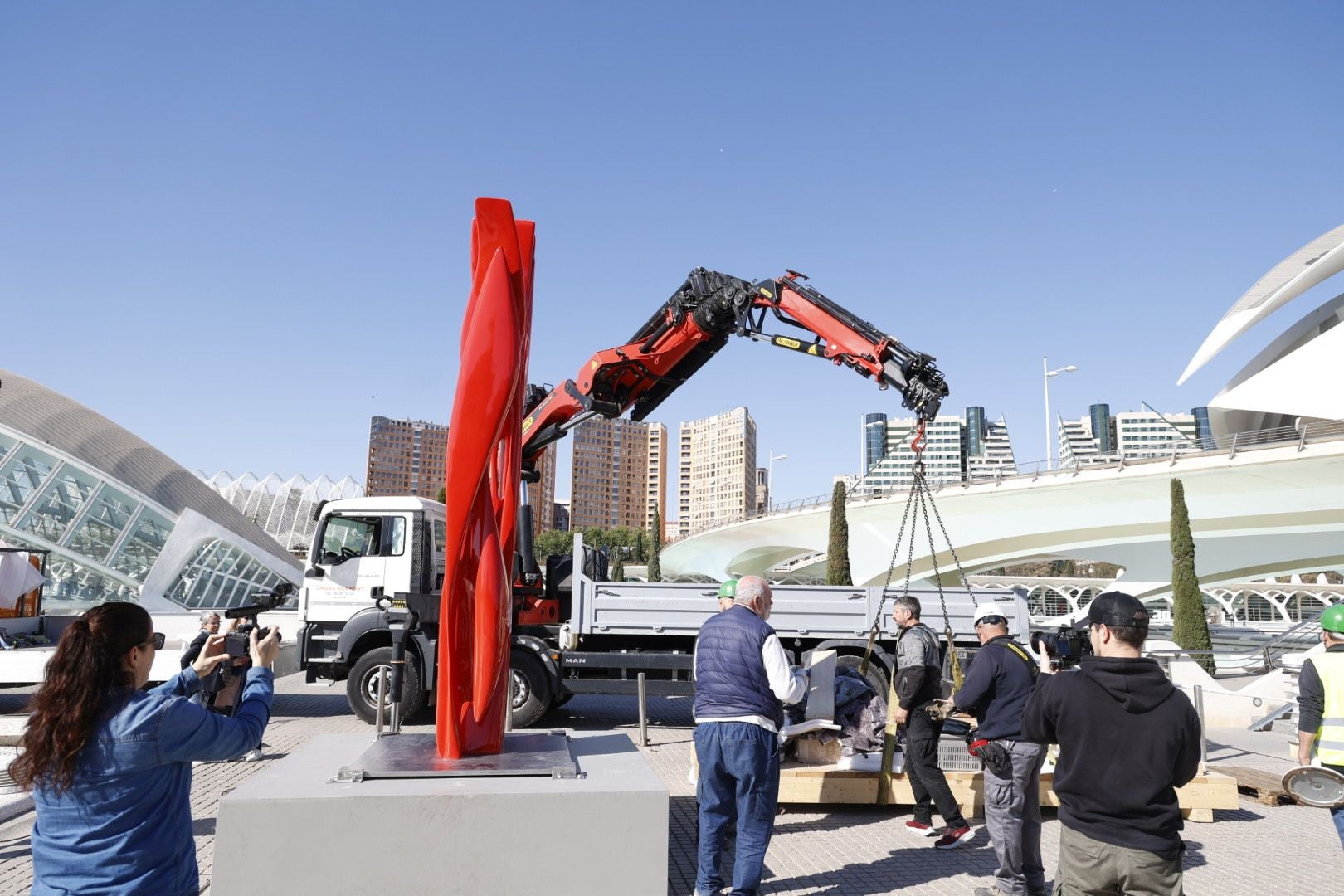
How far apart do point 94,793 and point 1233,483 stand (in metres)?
34.1

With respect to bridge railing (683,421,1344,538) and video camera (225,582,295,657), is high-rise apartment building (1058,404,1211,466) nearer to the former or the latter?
bridge railing (683,421,1344,538)

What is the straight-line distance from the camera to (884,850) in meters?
5.98

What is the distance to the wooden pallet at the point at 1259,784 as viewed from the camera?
7.49 meters

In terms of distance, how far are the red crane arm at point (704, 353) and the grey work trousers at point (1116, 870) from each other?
6191 millimetres

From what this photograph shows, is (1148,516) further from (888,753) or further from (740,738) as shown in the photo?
(740,738)

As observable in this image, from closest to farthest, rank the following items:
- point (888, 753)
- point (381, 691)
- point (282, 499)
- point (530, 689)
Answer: point (888, 753), point (381, 691), point (530, 689), point (282, 499)

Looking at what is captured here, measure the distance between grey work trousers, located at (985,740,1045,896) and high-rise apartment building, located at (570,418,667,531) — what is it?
9451 centimetres

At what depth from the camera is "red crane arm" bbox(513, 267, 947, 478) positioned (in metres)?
9.07

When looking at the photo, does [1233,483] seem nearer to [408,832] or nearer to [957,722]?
[957,722]

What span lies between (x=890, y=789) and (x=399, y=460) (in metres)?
107

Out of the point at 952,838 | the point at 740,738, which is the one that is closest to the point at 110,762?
the point at 740,738

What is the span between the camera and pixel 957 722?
6836mm

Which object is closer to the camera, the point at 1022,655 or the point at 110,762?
the point at 110,762

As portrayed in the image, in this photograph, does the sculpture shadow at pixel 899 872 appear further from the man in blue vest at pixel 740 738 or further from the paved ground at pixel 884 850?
the man in blue vest at pixel 740 738
